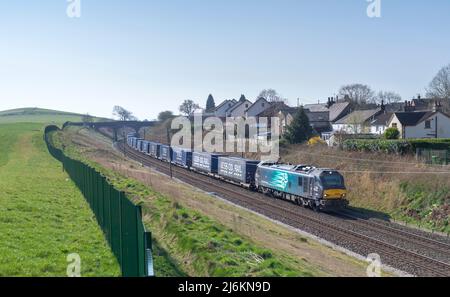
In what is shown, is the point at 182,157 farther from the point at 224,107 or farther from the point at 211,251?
→ the point at 224,107

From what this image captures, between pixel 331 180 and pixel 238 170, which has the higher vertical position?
pixel 331 180

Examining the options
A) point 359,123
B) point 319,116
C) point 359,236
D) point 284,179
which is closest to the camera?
point 359,236

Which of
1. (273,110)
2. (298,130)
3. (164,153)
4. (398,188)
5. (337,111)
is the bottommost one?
(398,188)

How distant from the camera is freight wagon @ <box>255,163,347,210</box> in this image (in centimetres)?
3275

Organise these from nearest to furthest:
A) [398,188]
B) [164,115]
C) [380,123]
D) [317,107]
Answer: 1. [398,188]
2. [380,123]
3. [317,107]
4. [164,115]

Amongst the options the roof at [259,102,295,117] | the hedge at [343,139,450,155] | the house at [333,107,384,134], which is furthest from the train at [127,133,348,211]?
the roof at [259,102,295,117]

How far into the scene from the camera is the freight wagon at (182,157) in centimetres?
6725

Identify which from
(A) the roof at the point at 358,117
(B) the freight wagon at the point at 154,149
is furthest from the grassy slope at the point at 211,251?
(B) the freight wagon at the point at 154,149

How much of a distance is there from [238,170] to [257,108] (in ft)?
213

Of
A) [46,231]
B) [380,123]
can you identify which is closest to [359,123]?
[380,123]

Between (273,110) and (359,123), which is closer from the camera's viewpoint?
(359,123)

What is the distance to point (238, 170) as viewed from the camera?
48.6 metres
